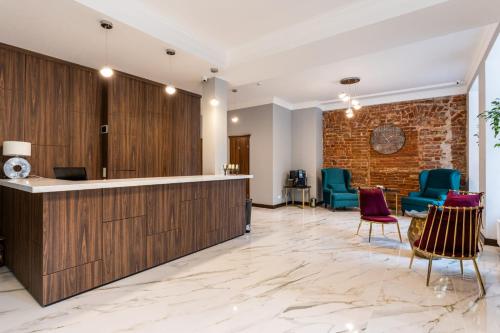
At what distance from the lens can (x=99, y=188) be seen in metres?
2.58

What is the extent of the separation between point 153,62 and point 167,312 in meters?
3.64

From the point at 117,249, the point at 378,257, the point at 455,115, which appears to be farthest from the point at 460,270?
the point at 455,115

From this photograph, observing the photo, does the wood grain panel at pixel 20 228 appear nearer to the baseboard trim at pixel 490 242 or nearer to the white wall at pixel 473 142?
the baseboard trim at pixel 490 242

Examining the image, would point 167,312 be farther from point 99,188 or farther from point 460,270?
point 460,270

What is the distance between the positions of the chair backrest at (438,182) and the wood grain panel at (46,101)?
6.99m

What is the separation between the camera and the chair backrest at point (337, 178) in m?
7.24

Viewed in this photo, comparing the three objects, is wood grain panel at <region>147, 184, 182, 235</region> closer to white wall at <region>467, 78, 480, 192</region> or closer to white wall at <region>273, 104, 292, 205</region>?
white wall at <region>273, 104, 292, 205</region>

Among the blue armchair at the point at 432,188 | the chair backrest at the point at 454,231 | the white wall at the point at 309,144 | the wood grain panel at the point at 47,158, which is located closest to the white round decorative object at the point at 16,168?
the wood grain panel at the point at 47,158

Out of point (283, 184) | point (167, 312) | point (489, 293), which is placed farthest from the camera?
point (283, 184)

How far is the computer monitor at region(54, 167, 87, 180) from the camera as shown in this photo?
12.3 feet

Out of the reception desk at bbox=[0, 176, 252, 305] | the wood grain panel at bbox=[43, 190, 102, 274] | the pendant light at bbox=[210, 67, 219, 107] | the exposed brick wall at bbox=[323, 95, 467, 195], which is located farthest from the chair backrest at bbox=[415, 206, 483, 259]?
the exposed brick wall at bbox=[323, 95, 467, 195]

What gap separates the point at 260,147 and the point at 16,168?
5.21 metres

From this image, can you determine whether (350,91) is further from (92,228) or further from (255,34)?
(92,228)

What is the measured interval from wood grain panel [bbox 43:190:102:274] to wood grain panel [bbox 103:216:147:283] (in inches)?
3.6
